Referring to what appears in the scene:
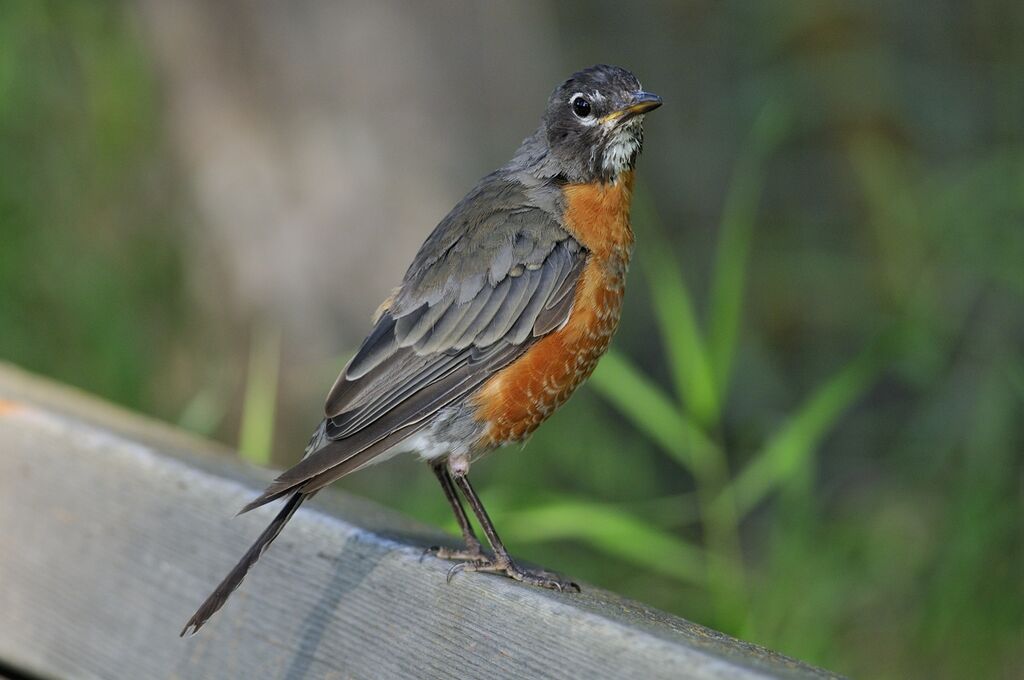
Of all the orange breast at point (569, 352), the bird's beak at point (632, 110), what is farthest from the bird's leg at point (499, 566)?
the bird's beak at point (632, 110)

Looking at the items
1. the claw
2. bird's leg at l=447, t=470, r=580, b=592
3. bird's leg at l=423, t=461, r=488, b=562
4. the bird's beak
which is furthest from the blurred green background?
the claw

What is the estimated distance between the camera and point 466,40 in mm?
6867

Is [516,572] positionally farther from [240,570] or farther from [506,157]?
[506,157]

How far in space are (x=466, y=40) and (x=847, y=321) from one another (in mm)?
2454

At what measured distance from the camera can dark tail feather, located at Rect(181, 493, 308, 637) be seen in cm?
228

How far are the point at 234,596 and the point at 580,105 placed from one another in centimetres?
187

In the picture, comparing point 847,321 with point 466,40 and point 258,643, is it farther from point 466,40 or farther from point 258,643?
point 258,643

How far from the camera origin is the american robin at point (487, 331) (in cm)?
313

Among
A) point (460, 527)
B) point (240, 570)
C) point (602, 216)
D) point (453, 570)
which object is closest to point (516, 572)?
point (453, 570)

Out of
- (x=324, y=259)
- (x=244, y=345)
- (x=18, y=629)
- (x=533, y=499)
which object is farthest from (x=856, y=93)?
(x=18, y=629)

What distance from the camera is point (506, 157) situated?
705cm

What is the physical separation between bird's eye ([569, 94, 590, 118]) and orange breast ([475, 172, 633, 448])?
1.22 ft

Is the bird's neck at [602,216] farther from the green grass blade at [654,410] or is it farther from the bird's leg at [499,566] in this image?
the bird's leg at [499,566]

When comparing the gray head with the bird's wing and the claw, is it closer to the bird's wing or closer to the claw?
the bird's wing
